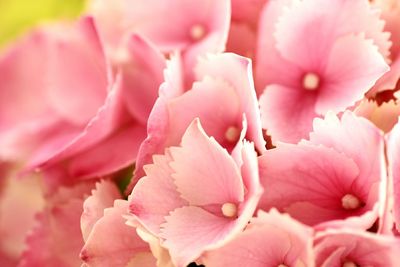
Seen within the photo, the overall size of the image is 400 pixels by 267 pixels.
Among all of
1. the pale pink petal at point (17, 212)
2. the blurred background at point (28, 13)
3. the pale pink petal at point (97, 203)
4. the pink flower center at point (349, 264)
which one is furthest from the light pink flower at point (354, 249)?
the blurred background at point (28, 13)

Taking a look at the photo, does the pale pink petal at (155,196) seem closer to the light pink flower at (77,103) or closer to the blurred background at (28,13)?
the light pink flower at (77,103)

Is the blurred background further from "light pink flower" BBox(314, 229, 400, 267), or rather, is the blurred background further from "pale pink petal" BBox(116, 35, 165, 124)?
"light pink flower" BBox(314, 229, 400, 267)

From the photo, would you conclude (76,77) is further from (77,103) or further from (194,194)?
(194,194)

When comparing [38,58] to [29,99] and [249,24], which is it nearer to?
[29,99]

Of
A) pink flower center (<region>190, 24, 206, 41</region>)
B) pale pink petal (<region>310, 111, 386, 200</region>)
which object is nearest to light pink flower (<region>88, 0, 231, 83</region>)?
pink flower center (<region>190, 24, 206, 41</region>)

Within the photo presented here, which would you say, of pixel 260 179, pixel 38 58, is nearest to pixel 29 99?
pixel 38 58

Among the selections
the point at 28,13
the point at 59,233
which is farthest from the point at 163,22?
the point at 28,13
